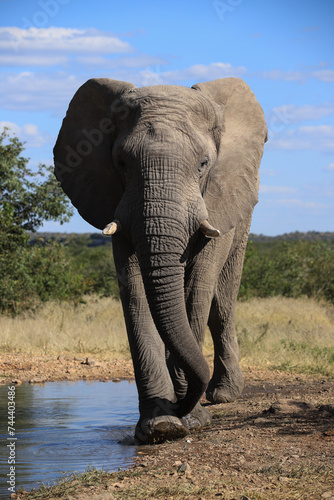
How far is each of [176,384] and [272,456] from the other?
1616mm

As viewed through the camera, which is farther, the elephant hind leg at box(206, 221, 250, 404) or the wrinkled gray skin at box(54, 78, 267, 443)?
the elephant hind leg at box(206, 221, 250, 404)

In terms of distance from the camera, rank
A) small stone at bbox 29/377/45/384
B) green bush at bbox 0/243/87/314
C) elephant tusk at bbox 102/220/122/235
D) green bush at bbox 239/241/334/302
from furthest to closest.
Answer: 1. green bush at bbox 239/241/334/302
2. green bush at bbox 0/243/87/314
3. small stone at bbox 29/377/45/384
4. elephant tusk at bbox 102/220/122/235

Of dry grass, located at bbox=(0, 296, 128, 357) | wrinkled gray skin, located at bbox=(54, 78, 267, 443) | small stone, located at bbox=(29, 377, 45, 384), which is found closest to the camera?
wrinkled gray skin, located at bbox=(54, 78, 267, 443)

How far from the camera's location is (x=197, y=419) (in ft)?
21.7

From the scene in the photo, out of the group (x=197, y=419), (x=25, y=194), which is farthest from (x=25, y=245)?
(x=197, y=419)

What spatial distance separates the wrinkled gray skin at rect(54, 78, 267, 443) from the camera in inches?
218

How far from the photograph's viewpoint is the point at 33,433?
653 cm

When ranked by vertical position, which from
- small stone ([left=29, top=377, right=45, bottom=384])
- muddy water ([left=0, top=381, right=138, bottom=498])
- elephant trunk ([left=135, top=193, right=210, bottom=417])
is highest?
elephant trunk ([left=135, top=193, right=210, bottom=417])

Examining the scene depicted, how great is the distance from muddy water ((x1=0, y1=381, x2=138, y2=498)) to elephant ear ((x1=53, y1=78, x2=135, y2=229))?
6.15 feet

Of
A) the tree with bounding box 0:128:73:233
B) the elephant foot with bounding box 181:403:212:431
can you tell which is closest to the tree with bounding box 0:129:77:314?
the tree with bounding box 0:128:73:233

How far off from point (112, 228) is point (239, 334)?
784 centimetres

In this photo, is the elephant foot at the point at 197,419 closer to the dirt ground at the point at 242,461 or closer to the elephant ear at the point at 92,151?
the dirt ground at the point at 242,461

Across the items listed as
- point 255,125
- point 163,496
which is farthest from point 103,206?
point 163,496

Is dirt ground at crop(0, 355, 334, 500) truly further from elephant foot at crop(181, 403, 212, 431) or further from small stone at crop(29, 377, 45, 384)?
small stone at crop(29, 377, 45, 384)
